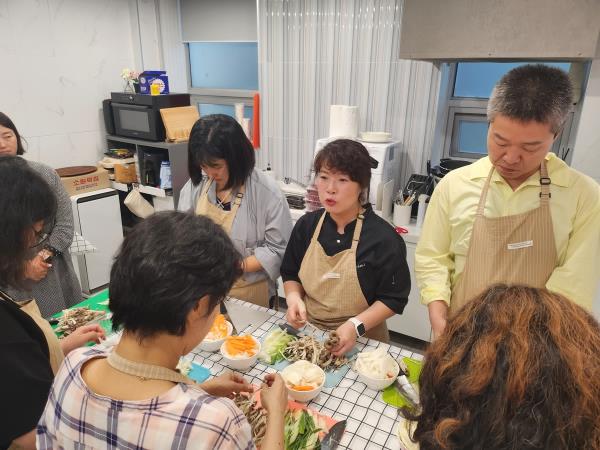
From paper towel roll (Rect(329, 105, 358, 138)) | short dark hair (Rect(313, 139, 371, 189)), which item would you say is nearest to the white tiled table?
short dark hair (Rect(313, 139, 371, 189))

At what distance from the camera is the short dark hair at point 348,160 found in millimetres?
1569

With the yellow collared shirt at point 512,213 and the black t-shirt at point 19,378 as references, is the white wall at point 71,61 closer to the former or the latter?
the black t-shirt at point 19,378

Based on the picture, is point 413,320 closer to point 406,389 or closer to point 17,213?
point 406,389

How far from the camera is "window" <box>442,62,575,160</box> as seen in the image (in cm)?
294

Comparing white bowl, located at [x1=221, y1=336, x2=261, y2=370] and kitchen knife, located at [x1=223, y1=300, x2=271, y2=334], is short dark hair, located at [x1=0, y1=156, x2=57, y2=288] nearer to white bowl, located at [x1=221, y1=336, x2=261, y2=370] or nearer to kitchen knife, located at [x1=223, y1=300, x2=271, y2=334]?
white bowl, located at [x1=221, y1=336, x2=261, y2=370]

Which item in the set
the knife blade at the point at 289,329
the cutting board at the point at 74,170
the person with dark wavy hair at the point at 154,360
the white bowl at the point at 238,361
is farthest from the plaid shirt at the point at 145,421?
the cutting board at the point at 74,170

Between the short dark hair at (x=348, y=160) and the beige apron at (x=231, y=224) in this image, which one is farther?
the beige apron at (x=231, y=224)

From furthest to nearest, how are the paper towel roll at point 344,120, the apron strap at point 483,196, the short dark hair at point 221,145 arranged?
the paper towel roll at point 344,120 < the short dark hair at point 221,145 < the apron strap at point 483,196

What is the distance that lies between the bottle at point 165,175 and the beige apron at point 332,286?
2220 millimetres

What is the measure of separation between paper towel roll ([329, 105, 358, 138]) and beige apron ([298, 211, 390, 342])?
1.38m

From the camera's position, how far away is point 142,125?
3.52 meters

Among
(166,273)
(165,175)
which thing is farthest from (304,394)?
(165,175)

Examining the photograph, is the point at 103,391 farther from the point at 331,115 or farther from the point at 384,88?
the point at 384,88

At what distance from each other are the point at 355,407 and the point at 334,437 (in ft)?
0.47
